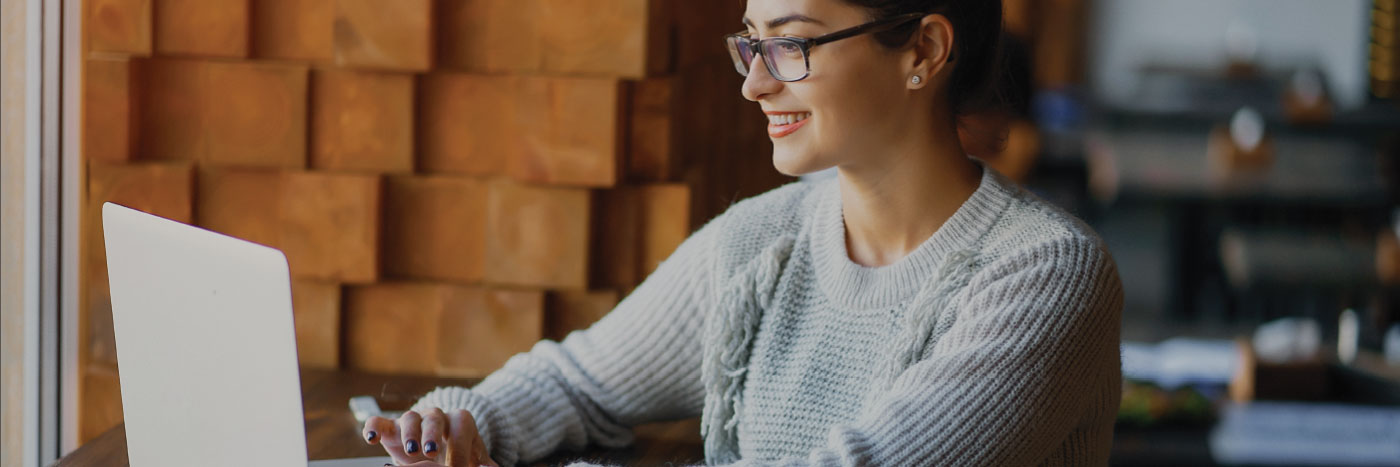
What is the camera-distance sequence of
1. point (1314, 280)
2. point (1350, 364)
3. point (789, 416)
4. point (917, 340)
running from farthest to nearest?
point (1314, 280), point (1350, 364), point (789, 416), point (917, 340)

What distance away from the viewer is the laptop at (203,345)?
966 millimetres

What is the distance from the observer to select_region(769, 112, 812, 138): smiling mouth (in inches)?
56.3

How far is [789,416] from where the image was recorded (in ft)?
4.89

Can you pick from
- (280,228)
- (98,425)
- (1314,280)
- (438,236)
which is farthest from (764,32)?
(1314,280)

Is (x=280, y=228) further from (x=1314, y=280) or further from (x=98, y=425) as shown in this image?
(x=1314, y=280)

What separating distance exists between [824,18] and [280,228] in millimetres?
931

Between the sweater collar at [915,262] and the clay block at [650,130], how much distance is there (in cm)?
45

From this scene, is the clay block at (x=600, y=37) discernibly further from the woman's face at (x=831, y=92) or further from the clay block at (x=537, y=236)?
the woman's face at (x=831, y=92)

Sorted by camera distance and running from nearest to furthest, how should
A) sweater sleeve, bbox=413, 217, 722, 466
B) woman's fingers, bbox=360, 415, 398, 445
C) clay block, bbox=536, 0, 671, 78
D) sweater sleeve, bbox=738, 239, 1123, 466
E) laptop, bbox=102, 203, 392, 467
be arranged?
laptop, bbox=102, 203, 392, 467 → sweater sleeve, bbox=738, 239, 1123, 466 → woman's fingers, bbox=360, 415, 398, 445 → sweater sleeve, bbox=413, 217, 722, 466 → clay block, bbox=536, 0, 671, 78

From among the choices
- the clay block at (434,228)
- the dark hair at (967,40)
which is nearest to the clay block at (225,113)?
the clay block at (434,228)

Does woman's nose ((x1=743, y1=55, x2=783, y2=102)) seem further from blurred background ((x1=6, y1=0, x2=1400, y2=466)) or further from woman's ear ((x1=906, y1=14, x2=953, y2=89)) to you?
blurred background ((x1=6, y1=0, x2=1400, y2=466))

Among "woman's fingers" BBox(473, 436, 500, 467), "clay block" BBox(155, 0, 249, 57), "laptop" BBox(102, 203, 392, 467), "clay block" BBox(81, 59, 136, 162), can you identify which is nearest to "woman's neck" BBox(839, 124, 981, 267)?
"woman's fingers" BBox(473, 436, 500, 467)

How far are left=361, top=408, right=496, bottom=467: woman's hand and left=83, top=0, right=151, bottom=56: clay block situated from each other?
0.76 metres

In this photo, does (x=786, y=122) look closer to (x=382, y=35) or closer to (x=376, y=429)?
(x=376, y=429)
